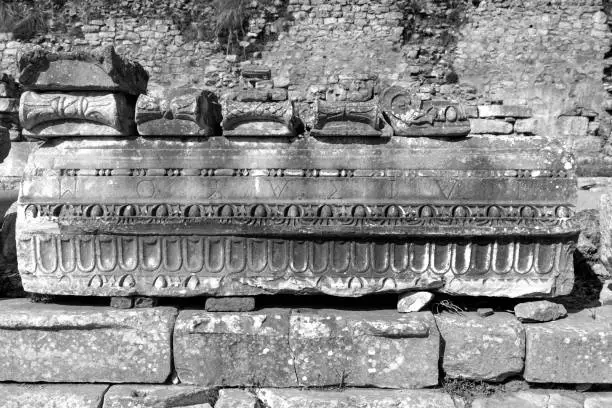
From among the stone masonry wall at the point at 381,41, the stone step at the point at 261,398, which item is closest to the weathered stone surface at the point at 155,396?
the stone step at the point at 261,398

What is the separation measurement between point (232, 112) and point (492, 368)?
1.98 meters

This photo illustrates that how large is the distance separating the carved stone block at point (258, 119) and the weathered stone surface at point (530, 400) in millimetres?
1782

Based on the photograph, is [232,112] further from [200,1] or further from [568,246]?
[200,1]

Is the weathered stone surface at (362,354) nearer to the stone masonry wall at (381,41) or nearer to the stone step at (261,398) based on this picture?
the stone step at (261,398)

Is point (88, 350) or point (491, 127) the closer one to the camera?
point (88, 350)

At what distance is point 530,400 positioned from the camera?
2.83m

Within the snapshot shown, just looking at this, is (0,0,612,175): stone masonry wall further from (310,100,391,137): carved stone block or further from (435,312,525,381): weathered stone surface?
(435,312,525,381): weathered stone surface

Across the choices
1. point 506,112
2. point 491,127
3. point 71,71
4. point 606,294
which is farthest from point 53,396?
point 506,112

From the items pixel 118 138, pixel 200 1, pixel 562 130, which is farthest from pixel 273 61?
pixel 118 138

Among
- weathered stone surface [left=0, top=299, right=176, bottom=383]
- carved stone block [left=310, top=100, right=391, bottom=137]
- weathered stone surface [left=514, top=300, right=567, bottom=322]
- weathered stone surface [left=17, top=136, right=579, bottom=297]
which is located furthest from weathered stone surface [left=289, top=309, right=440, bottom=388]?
carved stone block [left=310, top=100, right=391, bottom=137]

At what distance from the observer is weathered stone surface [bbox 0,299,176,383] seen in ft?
9.46

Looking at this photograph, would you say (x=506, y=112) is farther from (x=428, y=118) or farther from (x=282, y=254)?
(x=282, y=254)

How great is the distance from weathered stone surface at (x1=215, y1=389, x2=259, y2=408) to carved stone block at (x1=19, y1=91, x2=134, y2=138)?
1.55m

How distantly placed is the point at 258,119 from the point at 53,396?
1.83m
